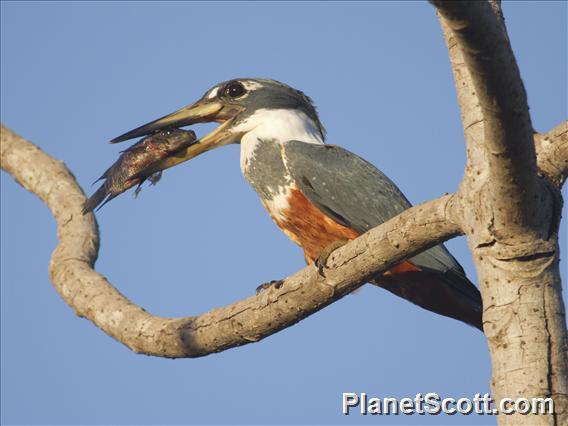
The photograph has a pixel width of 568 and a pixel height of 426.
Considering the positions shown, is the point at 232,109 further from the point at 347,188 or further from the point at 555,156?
the point at 555,156

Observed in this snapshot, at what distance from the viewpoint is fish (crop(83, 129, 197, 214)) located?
5621 mm

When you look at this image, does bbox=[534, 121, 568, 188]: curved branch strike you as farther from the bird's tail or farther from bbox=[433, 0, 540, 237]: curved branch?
the bird's tail

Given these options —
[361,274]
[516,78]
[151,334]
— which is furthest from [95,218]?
[516,78]

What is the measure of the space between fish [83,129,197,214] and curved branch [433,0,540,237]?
2791mm

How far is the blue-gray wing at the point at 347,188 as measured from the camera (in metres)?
5.57

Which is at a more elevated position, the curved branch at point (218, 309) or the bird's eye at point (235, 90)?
the bird's eye at point (235, 90)

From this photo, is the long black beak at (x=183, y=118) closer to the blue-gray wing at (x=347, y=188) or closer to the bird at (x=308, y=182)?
the bird at (x=308, y=182)

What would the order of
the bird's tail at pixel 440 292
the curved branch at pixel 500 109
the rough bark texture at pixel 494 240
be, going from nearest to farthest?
1. the curved branch at pixel 500 109
2. the rough bark texture at pixel 494 240
3. the bird's tail at pixel 440 292

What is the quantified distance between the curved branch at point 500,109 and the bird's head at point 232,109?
3004 mm

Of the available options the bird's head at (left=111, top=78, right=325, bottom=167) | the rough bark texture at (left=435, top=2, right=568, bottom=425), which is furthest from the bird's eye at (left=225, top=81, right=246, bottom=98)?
the rough bark texture at (left=435, top=2, right=568, bottom=425)

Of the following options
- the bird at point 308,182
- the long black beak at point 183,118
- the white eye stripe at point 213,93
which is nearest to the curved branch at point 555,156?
the bird at point 308,182

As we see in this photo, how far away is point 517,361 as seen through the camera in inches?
126

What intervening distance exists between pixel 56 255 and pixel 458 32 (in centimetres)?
385

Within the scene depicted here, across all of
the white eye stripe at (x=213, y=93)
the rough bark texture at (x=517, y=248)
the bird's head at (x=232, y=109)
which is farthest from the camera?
the white eye stripe at (x=213, y=93)
